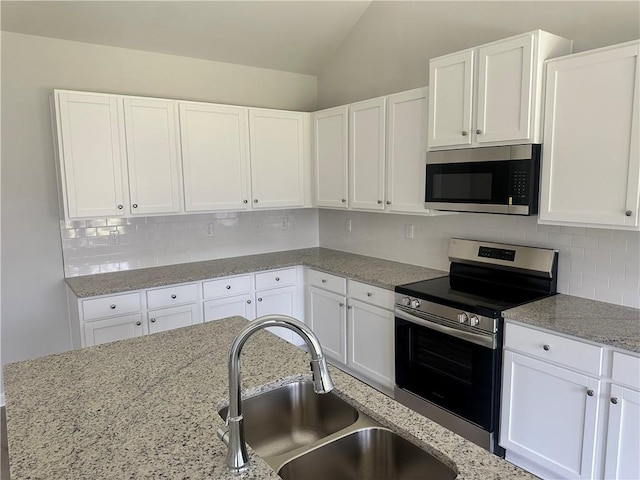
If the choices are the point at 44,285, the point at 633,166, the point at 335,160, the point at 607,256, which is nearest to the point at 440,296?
the point at 607,256

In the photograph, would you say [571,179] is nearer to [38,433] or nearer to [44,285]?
[38,433]

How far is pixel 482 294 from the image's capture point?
103 inches

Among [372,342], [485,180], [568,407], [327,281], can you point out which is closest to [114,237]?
[327,281]

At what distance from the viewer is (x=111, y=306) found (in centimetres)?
300

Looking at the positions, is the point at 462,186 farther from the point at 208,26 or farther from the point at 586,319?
the point at 208,26

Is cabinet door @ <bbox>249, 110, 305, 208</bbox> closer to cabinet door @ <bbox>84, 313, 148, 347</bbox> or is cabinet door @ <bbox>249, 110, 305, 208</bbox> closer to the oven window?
cabinet door @ <bbox>84, 313, 148, 347</bbox>

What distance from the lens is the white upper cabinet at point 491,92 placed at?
2301 millimetres

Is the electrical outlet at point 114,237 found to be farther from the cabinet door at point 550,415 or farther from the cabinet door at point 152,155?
the cabinet door at point 550,415

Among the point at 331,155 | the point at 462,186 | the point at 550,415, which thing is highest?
the point at 331,155

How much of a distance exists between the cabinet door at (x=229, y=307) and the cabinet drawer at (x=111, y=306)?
0.52 metres

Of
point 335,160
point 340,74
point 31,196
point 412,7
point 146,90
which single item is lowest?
point 31,196

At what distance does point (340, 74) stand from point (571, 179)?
2488 millimetres

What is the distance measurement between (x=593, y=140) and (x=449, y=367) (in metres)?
1.41

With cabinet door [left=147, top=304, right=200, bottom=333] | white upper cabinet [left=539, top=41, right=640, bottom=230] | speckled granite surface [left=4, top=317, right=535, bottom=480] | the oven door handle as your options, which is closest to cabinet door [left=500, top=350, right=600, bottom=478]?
the oven door handle
